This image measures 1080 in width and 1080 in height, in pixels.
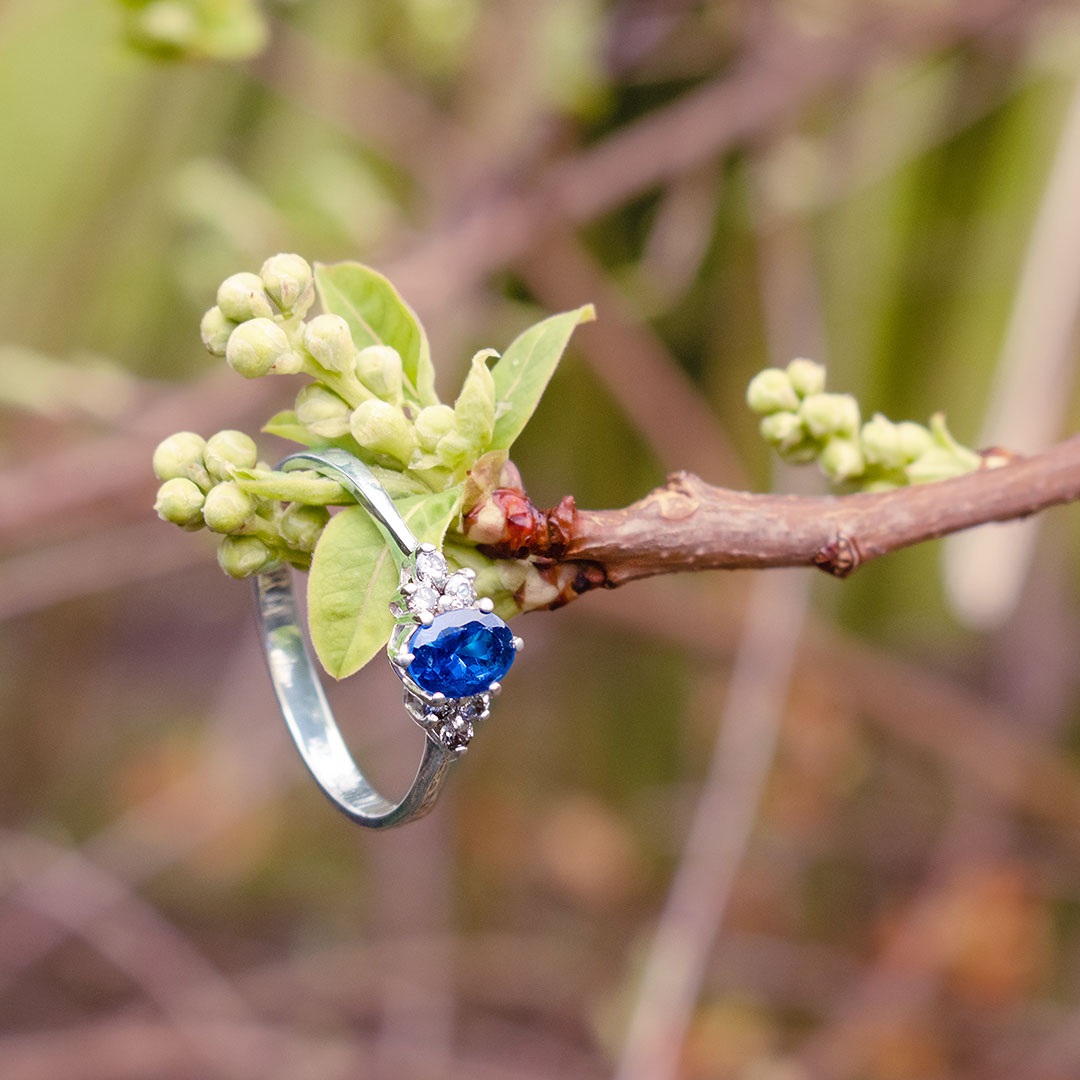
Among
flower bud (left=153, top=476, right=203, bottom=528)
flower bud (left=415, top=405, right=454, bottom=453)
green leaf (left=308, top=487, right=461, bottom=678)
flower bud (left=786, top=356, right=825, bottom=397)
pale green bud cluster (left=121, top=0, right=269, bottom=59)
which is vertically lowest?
green leaf (left=308, top=487, right=461, bottom=678)

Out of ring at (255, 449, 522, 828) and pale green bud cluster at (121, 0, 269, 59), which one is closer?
ring at (255, 449, 522, 828)

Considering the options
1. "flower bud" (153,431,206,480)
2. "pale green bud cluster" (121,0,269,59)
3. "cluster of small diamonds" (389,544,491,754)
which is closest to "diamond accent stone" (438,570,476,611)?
"cluster of small diamonds" (389,544,491,754)

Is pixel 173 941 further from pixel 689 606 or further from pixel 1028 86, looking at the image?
pixel 1028 86

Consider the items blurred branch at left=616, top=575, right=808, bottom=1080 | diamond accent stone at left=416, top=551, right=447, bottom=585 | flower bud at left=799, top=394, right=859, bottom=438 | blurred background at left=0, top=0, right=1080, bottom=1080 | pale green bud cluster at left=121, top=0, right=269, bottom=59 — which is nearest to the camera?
diamond accent stone at left=416, top=551, right=447, bottom=585

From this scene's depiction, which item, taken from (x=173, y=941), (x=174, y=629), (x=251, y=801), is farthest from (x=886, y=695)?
(x=174, y=629)

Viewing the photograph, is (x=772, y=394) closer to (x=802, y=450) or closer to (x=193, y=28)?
(x=802, y=450)

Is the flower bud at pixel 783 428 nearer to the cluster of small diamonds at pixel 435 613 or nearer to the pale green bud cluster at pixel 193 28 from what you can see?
the cluster of small diamonds at pixel 435 613

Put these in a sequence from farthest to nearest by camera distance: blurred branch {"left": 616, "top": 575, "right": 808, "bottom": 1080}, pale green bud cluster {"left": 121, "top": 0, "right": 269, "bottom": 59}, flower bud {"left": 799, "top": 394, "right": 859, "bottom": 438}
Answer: blurred branch {"left": 616, "top": 575, "right": 808, "bottom": 1080}, pale green bud cluster {"left": 121, "top": 0, "right": 269, "bottom": 59}, flower bud {"left": 799, "top": 394, "right": 859, "bottom": 438}

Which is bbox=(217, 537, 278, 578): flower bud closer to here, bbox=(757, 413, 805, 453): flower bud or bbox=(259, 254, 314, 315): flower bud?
bbox=(259, 254, 314, 315): flower bud
